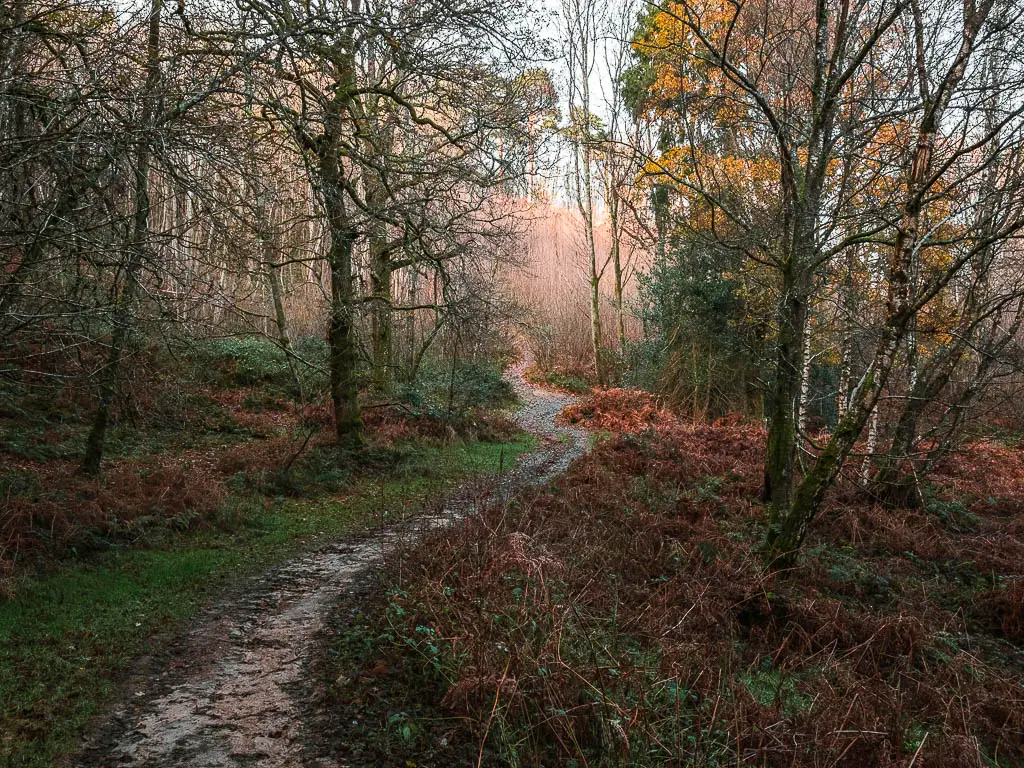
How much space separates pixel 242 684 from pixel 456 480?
6.40m

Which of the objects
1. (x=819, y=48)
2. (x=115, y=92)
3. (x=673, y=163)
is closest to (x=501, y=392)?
(x=673, y=163)

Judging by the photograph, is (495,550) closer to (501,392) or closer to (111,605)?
(111,605)

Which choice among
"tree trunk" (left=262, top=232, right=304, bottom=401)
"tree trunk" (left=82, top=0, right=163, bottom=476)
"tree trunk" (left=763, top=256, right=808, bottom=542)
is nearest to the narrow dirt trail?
"tree trunk" (left=262, top=232, right=304, bottom=401)

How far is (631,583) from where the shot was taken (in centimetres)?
602

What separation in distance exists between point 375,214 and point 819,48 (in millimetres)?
5424

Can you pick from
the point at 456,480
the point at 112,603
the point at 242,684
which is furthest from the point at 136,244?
the point at 456,480

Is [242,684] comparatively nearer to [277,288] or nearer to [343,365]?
[343,365]

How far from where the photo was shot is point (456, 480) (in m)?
10.6

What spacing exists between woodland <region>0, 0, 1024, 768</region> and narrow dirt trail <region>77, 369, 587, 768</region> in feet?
0.10

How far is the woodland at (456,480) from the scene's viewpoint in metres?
3.88

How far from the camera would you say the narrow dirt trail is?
3.59 metres

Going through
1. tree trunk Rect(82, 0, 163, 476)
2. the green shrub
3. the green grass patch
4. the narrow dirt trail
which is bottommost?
the narrow dirt trail

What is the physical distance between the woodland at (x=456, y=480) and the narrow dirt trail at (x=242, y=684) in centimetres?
3

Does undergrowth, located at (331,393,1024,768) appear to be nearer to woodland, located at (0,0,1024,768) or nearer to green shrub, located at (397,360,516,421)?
woodland, located at (0,0,1024,768)
